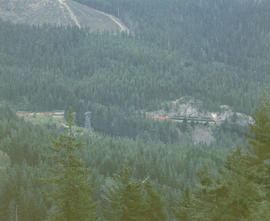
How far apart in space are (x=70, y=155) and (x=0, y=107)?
167 metres

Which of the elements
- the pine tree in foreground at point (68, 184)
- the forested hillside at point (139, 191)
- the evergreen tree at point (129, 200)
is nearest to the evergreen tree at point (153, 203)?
the forested hillside at point (139, 191)

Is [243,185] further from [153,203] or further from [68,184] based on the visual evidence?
[153,203]

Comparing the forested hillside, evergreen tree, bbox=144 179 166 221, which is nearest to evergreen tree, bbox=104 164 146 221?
the forested hillside

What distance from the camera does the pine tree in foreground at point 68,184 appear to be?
3238 cm

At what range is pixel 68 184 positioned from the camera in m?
32.8

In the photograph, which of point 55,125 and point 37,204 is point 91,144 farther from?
point 37,204

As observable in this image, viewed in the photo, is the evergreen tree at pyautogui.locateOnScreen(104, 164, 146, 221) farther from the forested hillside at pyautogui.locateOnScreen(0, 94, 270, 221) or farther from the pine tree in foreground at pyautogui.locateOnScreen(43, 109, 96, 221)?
the pine tree in foreground at pyautogui.locateOnScreen(43, 109, 96, 221)

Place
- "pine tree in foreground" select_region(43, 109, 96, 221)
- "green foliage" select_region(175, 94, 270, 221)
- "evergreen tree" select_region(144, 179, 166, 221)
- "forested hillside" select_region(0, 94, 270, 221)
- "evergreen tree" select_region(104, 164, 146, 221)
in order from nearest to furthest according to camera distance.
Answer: "green foliage" select_region(175, 94, 270, 221)
"forested hillside" select_region(0, 94, 270, 221)
"pine tree in foreground" select_region(43, 109, 96, 221)
"evergreen tree" select_region(104, 164, 146, 221)
"evergreen tree" select_region(144, 179, 166, 221)

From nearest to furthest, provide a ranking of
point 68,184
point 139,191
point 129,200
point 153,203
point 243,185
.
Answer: point 243,185
point 68,184
point 129,200
point 139,191
point 153,203

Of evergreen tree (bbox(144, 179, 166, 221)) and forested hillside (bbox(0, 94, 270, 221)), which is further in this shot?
evergreen tree (bbox(144, 179, 166, 221))

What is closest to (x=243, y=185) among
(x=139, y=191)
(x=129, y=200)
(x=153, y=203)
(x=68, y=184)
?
(x=139, y=191)

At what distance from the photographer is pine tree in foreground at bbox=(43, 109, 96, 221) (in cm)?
3238

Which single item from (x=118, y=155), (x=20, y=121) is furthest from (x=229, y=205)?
(x=20, y=121)

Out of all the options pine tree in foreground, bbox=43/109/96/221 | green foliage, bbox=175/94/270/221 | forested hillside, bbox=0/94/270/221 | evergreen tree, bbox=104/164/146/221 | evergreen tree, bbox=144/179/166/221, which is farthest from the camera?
evergreen tree, bbox=144/179/166/221
